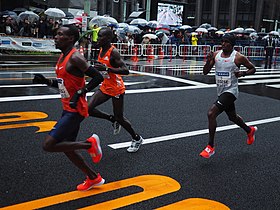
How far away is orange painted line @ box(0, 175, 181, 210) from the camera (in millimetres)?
4055

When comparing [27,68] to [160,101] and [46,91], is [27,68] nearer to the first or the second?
[46,91]

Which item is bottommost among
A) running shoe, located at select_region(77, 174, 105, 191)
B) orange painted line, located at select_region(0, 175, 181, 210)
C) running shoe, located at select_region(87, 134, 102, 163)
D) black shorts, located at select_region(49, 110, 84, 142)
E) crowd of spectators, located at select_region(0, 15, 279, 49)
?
orange painted line, located at select_region(0, 175, 181, 210)

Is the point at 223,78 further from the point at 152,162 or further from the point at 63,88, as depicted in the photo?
the point at 63,88

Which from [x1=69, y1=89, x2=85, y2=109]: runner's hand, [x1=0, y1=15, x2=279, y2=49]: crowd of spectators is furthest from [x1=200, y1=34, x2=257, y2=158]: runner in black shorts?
[x1=0, y1=15, x2=279, y2=49]: crowd of spectators

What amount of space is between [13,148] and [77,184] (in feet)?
5.66

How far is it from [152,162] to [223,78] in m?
1.75

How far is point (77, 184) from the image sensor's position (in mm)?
4629

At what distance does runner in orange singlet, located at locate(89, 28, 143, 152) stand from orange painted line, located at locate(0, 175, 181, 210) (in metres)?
1.16

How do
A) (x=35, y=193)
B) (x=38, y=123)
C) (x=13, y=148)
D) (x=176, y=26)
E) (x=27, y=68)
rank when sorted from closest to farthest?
1. (x=35, y=193)
2. (x=13, y=148)
3. (x=38, y=123)
4. (x=27, y=68)
5. (x=176, y=26)

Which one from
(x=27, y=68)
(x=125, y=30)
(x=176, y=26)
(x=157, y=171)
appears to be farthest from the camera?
(x=176, y=26)

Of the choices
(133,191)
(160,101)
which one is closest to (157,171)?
(133,191)

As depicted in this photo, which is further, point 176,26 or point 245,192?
point 176,26

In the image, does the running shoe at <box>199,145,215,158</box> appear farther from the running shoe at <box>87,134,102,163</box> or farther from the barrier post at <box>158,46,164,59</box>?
the barrier post at <box>158,46,164,59</box>

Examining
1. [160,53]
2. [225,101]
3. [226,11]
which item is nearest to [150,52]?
[160,53]
